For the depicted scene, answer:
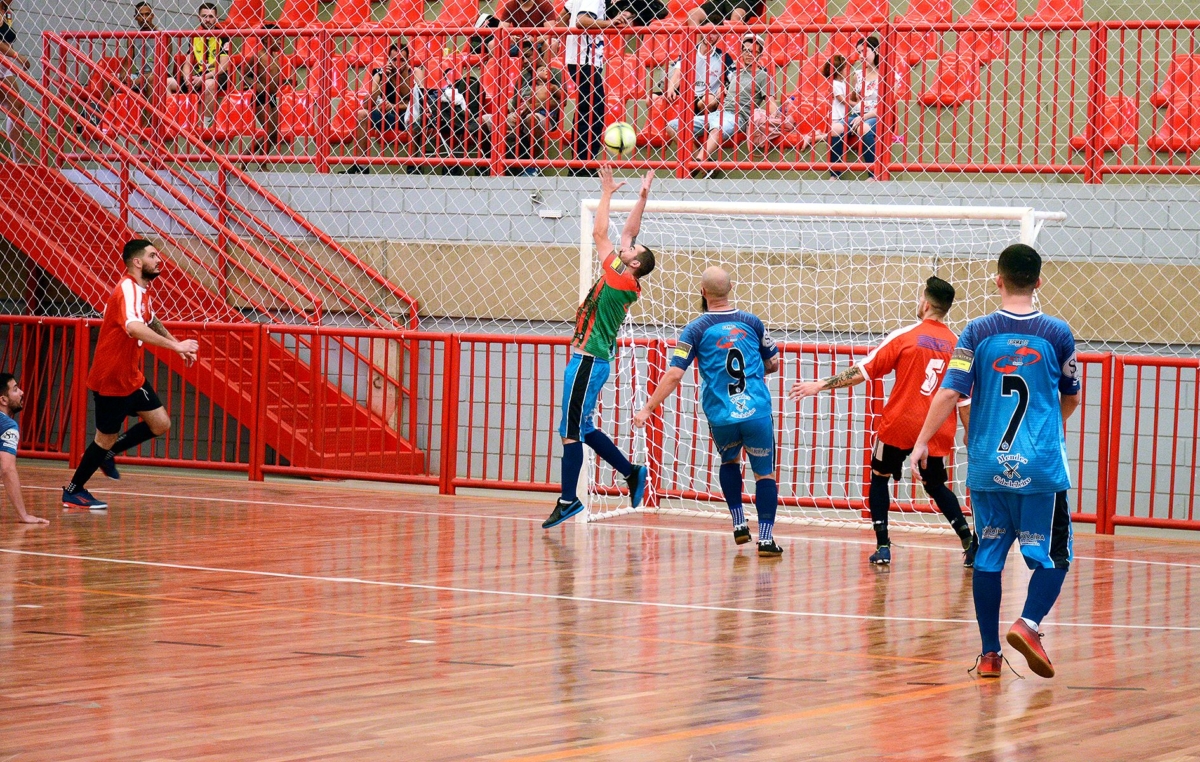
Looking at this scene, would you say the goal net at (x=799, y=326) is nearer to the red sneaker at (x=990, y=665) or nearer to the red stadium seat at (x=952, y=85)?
the red stadium seat at (x=952, y=85)

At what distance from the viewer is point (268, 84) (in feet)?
55.5

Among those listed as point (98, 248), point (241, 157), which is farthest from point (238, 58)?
point (98, 248)

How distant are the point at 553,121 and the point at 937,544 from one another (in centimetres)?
669

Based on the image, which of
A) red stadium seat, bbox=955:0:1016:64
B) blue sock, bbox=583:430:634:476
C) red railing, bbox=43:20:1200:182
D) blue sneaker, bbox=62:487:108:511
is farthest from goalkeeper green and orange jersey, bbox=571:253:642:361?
red stadium seat, bbox=955:0:1016:64

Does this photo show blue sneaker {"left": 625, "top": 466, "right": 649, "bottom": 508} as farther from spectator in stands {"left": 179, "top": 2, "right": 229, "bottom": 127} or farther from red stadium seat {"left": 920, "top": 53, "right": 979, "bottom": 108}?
spectator in stands {"left": 179, "top": 2, "right": 229, "bottom": 127}

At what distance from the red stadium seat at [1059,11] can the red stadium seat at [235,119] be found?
319 inches

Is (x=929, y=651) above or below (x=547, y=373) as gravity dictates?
below

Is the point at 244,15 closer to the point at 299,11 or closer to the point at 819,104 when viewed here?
the point at 299,11

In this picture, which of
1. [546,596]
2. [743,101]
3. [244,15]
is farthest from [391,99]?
[546,596]

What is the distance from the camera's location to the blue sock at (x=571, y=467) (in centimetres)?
1128

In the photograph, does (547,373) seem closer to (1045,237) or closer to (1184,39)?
(1045,237)

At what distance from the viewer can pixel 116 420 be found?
37.8 feet

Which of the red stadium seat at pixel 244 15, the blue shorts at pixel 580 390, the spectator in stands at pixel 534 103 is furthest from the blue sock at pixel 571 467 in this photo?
the red stadium seat at pixel 244 15

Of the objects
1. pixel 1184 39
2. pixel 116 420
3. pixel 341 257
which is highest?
pixel 1184 39
